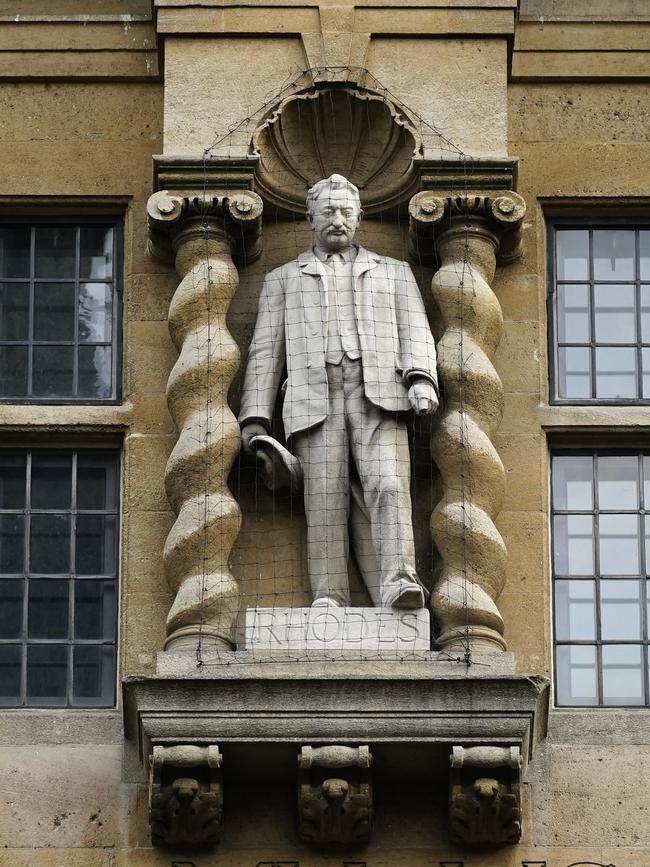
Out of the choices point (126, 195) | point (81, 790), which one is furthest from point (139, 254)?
point (81, 790)

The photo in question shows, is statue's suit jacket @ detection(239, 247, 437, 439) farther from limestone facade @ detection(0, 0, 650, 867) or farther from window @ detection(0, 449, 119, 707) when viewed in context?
window @ detection(0, 449, 119, 707)

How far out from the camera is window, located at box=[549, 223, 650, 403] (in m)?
17.8

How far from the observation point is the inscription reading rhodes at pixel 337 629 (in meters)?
16.5

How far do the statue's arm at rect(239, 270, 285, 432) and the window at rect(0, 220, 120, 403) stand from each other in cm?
82

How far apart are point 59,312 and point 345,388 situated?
1.70m

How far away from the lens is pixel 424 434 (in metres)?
17.2

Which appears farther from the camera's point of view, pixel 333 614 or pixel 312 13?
pixel 312 13

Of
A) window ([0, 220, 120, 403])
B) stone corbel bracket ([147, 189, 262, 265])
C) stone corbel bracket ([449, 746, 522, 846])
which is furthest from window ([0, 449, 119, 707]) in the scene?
stone corbel bracket ([449, 746, 522, 846])

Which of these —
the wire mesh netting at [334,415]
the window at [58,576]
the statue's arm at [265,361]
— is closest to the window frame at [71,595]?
the window at [58,576]

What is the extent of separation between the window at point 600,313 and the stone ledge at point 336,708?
2.14 m

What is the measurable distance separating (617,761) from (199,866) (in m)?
2.05

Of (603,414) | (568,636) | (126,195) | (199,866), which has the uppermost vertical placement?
(126,195)

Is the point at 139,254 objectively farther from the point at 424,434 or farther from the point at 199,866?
the point at 199,866

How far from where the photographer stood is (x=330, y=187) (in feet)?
57.3
